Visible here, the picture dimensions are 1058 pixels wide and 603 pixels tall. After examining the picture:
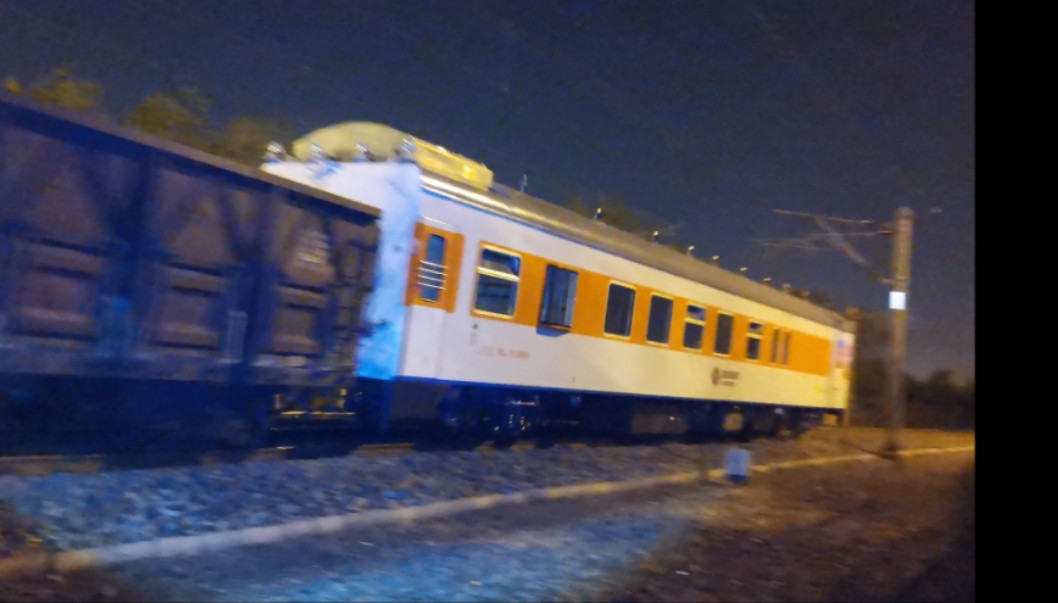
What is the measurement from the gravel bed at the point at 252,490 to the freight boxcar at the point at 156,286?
2.55 feet

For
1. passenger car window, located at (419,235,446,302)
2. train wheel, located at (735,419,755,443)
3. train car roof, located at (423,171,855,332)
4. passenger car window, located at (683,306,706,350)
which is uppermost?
train car roof, located at (423,171,855,332)

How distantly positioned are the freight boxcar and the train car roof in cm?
172

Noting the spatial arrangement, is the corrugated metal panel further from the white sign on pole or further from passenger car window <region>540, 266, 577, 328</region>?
the white sign on pole

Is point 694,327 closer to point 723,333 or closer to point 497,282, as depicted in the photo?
point 723,333

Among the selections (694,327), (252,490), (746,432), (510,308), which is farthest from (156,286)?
(746,432)

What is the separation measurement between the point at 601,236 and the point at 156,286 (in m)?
7.72

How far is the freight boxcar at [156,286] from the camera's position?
301 inches

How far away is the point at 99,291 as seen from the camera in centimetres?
820

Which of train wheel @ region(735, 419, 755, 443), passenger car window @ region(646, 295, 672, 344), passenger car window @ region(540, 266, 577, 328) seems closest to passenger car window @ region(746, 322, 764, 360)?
train wheel @ region(735, 419, 755, 443)

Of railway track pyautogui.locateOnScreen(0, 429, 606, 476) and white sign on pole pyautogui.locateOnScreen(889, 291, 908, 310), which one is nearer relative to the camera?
railway track pyautogui.locateOnScreen(0, 429, 606, 476)

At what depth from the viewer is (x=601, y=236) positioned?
15.1 meters

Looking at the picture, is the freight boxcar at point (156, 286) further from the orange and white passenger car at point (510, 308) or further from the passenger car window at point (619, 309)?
the passenger car window at point (619, 309)

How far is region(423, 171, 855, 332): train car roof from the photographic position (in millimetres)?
12461
